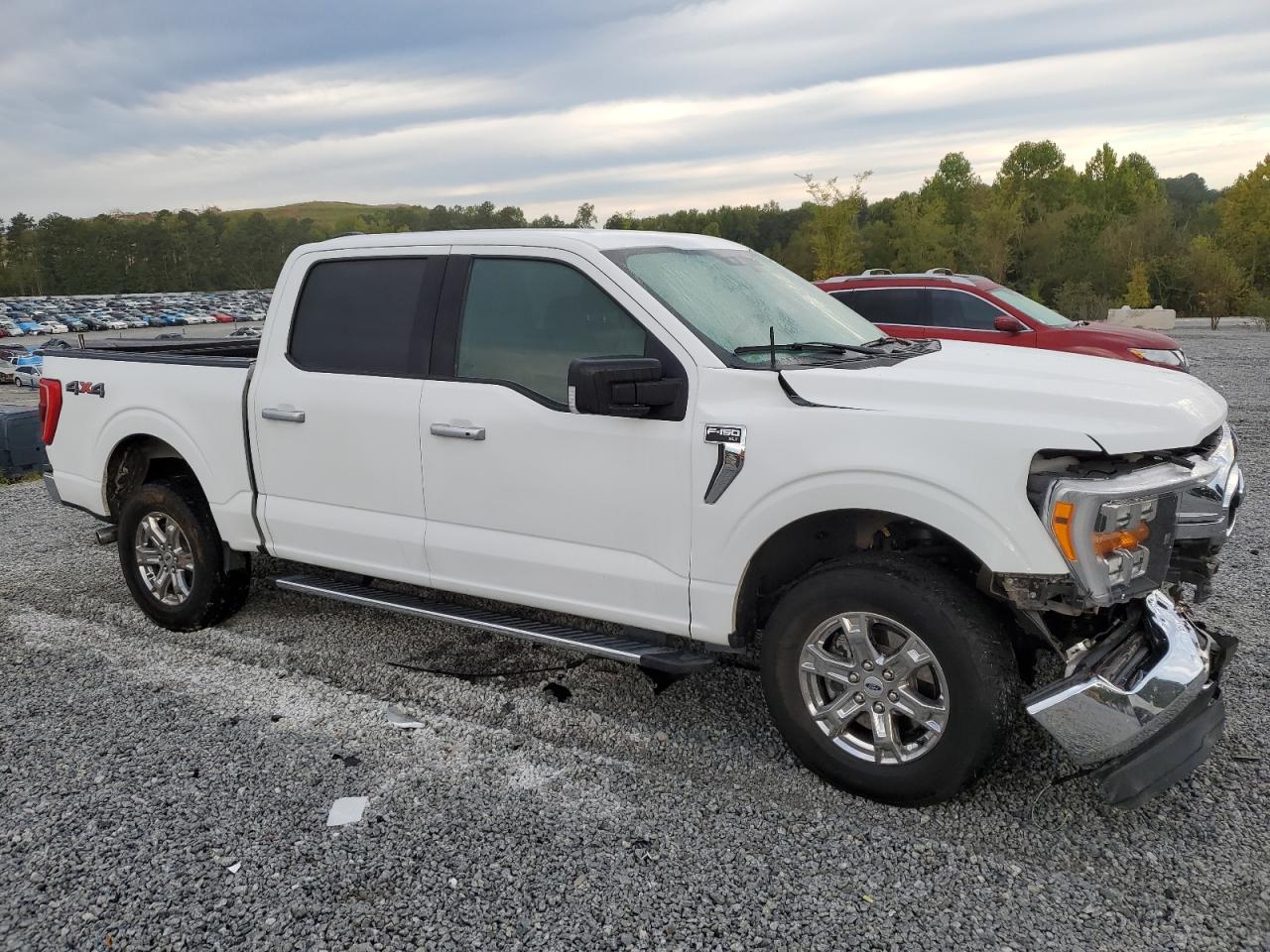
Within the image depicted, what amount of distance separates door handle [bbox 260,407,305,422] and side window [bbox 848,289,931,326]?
27.2 ft

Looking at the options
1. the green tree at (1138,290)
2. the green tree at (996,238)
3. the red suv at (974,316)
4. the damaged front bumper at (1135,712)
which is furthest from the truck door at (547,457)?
the green tree at (996,238)

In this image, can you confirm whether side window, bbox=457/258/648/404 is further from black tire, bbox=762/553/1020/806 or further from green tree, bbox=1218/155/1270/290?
green tree, bbox=1218/155/1270/290

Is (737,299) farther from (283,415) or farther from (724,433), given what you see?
(283,415)

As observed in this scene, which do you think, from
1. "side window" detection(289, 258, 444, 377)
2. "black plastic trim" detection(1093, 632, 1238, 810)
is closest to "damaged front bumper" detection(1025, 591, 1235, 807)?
"black plastic trim" detection(1093, 632, 1238, 810)

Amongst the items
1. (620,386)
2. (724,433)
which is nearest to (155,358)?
(620,386)

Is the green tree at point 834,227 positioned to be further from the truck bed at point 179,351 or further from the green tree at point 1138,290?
the truck bed at point 179,351

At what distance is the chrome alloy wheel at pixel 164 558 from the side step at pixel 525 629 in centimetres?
74

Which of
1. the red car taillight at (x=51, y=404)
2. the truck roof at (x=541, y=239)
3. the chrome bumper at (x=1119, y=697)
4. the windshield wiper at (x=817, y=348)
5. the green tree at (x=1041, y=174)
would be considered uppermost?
the green tree at (x=1041, y=174)

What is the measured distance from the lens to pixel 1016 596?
121 inches

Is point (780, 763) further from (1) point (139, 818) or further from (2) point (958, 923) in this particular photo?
(1) point (139, 818)

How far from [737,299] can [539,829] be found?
220 cm

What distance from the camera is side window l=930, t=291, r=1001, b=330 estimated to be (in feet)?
37.7

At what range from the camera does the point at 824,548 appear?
3.72m

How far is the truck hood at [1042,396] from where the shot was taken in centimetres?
303
